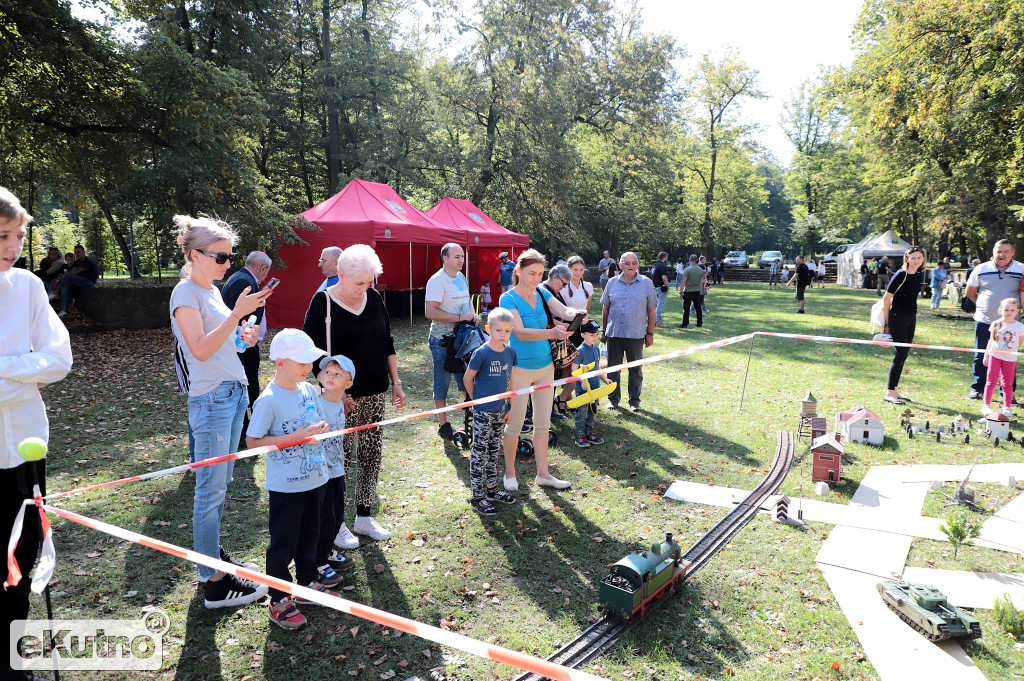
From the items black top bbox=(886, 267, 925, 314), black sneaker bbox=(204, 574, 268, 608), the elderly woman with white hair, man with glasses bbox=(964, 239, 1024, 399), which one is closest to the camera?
black sneaker bbox=(204, 574, 268, 608)

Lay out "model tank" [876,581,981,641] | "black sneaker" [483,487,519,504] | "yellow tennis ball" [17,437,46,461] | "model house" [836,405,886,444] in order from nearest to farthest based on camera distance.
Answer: "yellow tennis ball" [17,437,46,461] < "model tank" [876,581,981,641] < "black sneaker" [483,487,519,504] < "model house" [836,405,886,444]

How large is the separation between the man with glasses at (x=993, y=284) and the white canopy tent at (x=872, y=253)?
93.5ft

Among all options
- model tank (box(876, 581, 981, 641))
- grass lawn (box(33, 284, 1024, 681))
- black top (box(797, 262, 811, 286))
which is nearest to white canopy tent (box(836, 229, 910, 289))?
black top (box(797, 262, 811, 286))

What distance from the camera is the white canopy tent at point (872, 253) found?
3425cm

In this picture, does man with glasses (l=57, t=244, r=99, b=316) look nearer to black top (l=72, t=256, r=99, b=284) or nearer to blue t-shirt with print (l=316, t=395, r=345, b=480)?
black top (l=72, t=256, r=99, b=284)

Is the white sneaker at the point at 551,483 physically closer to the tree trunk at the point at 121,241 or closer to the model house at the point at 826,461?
the model house at the point at 826,461

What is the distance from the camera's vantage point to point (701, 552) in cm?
428

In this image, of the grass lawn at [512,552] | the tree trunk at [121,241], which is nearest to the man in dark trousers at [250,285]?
the grass lawn at [512,552]

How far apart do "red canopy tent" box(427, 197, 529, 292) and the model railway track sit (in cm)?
1180

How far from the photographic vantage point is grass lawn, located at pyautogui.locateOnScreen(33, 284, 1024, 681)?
10.4ft

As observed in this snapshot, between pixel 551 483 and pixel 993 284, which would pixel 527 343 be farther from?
pixel 993 284

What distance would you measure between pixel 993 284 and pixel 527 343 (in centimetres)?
704

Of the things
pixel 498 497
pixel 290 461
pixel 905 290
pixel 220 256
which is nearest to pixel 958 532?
pixel 498 497

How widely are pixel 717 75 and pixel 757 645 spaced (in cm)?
4493
